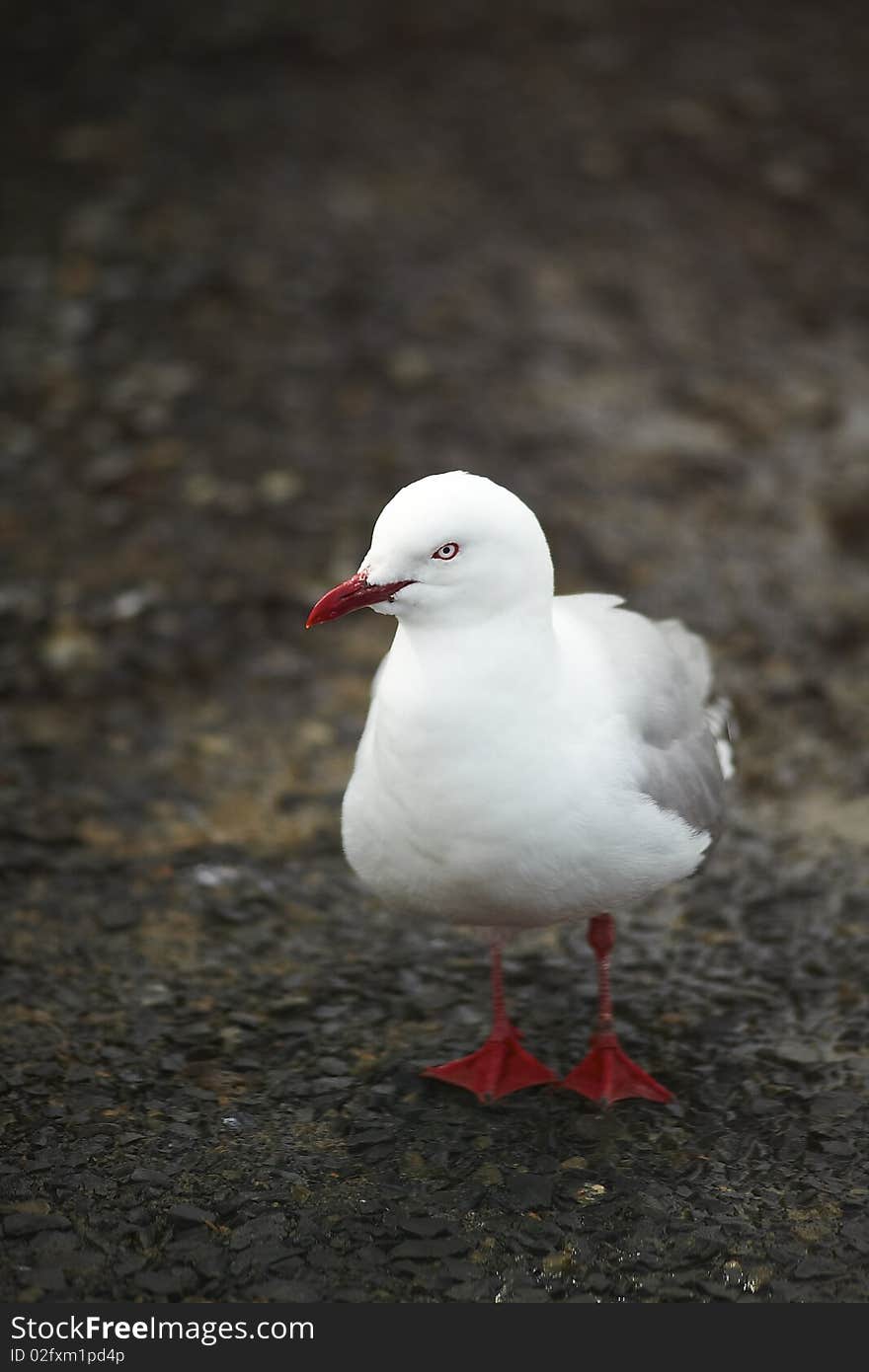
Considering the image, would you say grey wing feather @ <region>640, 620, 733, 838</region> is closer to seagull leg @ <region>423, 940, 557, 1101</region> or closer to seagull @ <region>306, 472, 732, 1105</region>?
seagull @ <region>306, 472, 732, 1105</region>

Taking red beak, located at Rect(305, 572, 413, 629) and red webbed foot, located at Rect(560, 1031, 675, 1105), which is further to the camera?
red webbed foot, located at Rect(560, 1031, 675, 1105)

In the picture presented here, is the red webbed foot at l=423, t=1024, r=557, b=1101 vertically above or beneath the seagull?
beneath

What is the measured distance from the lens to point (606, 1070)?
Answer: 4.70m

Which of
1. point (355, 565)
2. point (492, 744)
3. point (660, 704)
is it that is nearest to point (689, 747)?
point (660, 704)

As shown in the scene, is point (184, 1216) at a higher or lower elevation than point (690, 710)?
lower

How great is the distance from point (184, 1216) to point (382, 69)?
9.18 metres

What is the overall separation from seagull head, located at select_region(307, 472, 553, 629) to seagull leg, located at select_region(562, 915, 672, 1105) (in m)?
1.24

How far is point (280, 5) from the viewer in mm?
12000

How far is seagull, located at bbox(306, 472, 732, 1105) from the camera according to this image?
396 centimetres

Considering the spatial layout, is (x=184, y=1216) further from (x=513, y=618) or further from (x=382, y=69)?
(x=382, y=69)

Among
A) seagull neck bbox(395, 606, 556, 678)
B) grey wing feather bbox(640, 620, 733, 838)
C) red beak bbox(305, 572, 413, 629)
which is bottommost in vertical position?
grey wing feather bbox(640, 620, 733, 838)

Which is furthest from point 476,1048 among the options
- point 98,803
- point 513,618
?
point 98,803

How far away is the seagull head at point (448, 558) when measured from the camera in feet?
12.8


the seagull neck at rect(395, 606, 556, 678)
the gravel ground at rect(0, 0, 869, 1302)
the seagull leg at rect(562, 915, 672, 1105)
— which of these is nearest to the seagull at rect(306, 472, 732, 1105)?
the seagull neck at rect(395, 606, 556, 678)
